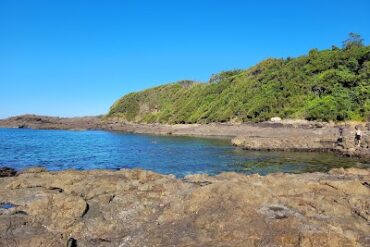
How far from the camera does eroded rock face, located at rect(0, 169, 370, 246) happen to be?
12.1m

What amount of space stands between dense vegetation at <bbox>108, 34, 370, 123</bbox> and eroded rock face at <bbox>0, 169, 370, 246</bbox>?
198 feet

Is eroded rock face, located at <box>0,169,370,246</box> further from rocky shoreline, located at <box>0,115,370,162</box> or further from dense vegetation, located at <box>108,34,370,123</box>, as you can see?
dense vegetation, located at <box>108,34,370,123</box>

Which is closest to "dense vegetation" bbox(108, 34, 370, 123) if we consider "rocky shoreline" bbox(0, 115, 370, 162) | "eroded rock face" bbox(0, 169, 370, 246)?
"rocky shoreline" bbox(0, 115, 370, 162)

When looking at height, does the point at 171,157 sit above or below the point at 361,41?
below

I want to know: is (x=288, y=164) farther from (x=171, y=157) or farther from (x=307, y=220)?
(x=307, y=220)

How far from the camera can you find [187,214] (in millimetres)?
13891

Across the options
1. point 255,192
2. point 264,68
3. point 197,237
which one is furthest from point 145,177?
point 264,68

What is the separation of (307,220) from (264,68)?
106346mm

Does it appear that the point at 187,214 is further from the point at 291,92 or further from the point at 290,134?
the point at 291,92

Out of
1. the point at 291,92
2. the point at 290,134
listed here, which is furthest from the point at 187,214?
the point at 291,92

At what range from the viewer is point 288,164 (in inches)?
1603

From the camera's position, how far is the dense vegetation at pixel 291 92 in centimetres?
7688

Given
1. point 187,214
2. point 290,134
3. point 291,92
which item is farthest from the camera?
point 291,92

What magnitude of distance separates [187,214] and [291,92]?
81.6 meters
